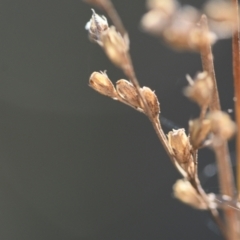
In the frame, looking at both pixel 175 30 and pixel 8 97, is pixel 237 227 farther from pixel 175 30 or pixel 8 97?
pixel 8 97

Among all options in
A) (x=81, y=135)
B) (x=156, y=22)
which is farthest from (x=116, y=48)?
(x=81, y=135)

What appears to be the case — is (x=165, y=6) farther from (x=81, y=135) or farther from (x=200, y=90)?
(x=81, y=135)

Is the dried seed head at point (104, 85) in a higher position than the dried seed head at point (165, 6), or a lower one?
higher

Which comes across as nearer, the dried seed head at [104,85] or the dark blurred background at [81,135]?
the dried seed head at [104,85]

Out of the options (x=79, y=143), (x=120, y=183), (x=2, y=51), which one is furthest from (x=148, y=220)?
(x=2, y=51)

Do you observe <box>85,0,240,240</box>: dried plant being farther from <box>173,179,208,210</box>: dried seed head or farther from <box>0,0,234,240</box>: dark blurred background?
<box>0,0,234,240</box>: dark blurred background

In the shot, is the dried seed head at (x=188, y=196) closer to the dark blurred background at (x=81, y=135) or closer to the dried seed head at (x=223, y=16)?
the dried seed head at (x=223, y=16)

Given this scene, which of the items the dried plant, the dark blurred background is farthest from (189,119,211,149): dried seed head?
the dark blurred background

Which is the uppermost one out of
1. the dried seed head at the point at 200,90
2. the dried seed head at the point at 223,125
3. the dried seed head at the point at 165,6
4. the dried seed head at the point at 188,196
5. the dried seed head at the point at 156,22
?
the dried seed head at the point at 165,6

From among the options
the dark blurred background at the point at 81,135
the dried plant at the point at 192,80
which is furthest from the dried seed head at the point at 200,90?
the dark blurred background at the point at 81,135
